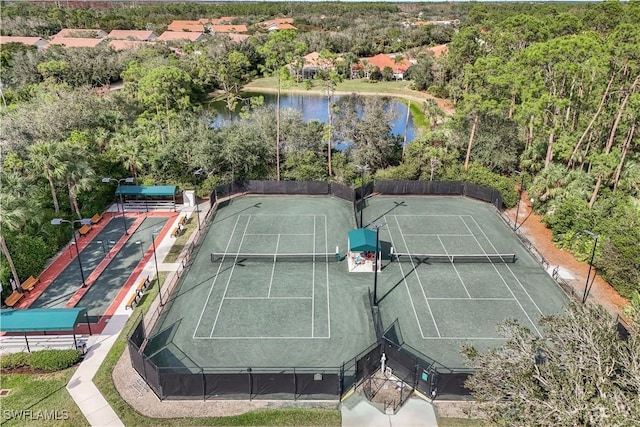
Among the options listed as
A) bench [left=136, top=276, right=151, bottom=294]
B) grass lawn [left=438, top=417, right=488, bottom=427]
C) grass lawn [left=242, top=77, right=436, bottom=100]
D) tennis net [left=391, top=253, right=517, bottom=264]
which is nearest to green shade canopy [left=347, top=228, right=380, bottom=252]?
tennis net [left=391, top=253, right=517, bottom=264]

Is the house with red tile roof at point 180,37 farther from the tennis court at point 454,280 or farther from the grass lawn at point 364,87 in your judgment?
the tennis court at point 454,280

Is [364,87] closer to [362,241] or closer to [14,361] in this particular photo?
[362,241]

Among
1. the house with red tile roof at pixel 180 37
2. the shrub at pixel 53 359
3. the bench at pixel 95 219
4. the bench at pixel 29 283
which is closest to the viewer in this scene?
the shrub at pixel 53 359

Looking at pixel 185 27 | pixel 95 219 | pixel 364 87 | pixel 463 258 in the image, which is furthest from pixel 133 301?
pixel 185 27

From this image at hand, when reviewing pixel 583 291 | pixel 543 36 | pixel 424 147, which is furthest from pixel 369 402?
pixel 543 36

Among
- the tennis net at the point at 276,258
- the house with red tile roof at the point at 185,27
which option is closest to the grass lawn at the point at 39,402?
the tennis net at the point at 276,258

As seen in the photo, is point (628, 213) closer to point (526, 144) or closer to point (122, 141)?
point (526, 144)
